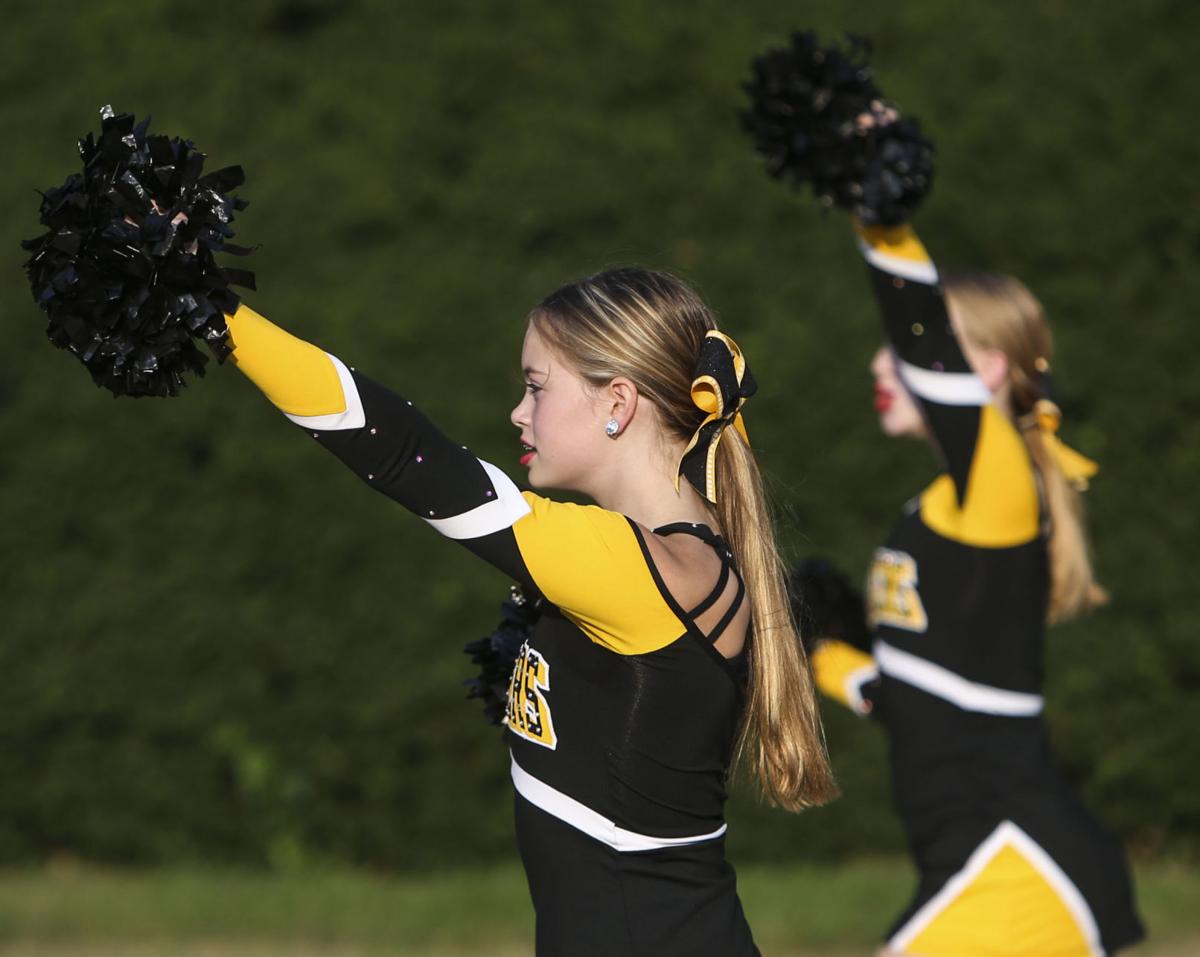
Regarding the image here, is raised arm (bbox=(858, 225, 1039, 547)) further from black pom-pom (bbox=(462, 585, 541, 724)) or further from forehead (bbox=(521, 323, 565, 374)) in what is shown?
forehead (bbox=(521, 323, 565, 374))

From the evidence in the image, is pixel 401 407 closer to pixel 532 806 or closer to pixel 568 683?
pixel 568 683

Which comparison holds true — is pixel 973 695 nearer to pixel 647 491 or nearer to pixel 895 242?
pixel 895 242

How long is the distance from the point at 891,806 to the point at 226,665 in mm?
2498

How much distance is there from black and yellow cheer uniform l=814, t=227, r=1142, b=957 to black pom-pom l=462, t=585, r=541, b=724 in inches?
45.2

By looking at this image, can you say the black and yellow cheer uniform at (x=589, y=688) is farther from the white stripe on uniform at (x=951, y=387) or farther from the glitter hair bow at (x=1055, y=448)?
the glitter hair bow at (x=1055, y=448)

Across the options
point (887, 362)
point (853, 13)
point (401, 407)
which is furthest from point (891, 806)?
point (401, 407)

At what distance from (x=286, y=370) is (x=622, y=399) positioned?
49 cm

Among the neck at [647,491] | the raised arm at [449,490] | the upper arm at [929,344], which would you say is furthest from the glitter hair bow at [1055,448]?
the raised arm at [449,490]

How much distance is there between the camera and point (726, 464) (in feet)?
7.73

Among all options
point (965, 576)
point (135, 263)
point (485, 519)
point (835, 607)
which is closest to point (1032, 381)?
point (965, 576)

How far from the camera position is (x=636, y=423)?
227cm

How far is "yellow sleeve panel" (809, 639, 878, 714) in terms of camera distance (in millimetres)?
3873

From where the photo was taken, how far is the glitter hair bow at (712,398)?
7.38ft

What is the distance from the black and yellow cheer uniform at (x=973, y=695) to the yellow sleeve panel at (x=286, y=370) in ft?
5.39
